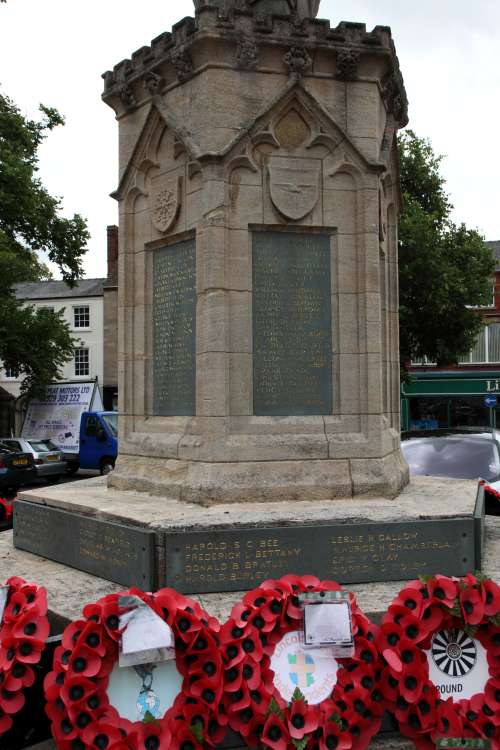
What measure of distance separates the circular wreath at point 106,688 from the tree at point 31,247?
19384 millimetres

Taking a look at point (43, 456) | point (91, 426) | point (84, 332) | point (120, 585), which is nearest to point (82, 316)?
point (84, 332)

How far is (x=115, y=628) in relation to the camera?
3355mm

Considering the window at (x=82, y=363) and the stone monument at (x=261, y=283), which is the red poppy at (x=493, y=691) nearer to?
the stone monument at (x=261, y=283)

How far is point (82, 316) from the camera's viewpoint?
42344 mm

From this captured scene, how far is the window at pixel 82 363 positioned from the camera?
1638 inches

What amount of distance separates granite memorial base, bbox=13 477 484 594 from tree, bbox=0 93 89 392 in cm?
1793

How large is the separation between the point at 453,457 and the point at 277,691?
737 cm

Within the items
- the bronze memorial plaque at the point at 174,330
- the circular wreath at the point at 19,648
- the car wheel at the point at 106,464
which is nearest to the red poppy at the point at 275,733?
the circular wreath at the point at 19,648

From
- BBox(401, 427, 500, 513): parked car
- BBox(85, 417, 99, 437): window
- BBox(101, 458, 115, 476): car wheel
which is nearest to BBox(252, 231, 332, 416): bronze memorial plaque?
BBox(401, 427, 500, 513): parked car

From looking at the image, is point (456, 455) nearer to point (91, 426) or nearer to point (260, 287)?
point (260, 287)

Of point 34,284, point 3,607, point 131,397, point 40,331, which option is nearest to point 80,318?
point 34,284

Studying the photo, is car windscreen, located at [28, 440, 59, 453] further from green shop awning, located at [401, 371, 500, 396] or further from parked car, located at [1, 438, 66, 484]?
green shop awning, located at [401, 371, 500, 396]

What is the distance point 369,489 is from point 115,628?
2571 mm

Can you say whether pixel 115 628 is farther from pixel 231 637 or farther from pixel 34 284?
pixel 34 284
